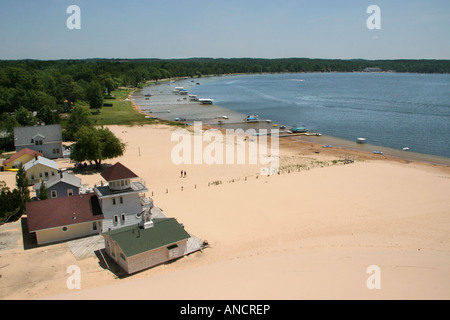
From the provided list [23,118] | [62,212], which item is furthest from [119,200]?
[23,118]

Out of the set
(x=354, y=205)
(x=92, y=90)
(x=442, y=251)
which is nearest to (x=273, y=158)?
(x=354, y=205)

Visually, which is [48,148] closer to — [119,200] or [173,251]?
[119,200]

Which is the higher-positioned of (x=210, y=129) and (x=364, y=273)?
(x=210, y=129)

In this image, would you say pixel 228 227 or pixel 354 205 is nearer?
pixel 228 227

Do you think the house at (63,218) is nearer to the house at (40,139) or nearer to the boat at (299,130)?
the house at (40,139)

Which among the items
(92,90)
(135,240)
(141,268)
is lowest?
(141,268)

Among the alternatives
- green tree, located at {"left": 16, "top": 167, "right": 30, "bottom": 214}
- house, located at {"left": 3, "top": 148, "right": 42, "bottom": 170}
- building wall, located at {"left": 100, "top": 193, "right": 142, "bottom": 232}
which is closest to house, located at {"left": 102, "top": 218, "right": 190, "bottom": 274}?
building wall, located at {"left": 100, "top": 193, "right": 142, "bottom": 232}

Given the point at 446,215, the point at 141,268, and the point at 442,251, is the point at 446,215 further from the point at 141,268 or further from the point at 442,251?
the point at 141,268
